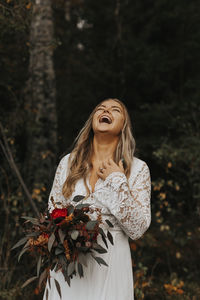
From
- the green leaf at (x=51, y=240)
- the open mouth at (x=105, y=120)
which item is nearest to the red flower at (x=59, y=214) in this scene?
the green leaf at (x=51, y=240)

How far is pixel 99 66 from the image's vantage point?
7.77 meters

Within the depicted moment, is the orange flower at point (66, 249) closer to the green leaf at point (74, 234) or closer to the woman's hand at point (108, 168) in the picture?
the green leaf at point (74, 234)

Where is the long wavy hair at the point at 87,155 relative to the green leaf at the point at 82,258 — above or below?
above

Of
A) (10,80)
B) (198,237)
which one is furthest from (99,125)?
(198,237)

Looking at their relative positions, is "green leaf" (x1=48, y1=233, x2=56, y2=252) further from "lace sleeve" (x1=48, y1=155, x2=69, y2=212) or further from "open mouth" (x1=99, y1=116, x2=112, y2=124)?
"open mouth" (x1=99, y1=116, x2=112, y2=124)

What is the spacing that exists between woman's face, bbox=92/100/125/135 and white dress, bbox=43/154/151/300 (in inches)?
13.2

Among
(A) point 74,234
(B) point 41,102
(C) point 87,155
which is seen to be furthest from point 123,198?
(B) point 41,102

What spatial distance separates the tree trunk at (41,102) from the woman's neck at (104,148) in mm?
1992

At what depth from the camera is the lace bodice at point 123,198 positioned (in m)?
2.03

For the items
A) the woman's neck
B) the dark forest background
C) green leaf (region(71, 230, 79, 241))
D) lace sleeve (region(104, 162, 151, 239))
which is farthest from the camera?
the dark forest background

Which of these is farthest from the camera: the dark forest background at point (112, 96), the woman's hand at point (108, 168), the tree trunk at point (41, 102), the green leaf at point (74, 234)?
the tree trunk at point (41, 102)

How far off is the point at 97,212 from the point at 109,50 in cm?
635

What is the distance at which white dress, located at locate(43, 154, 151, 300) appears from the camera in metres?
2.04

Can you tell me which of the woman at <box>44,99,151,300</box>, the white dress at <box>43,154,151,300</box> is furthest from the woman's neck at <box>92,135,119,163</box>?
the white dress at <box>43,154,151,300</box>
